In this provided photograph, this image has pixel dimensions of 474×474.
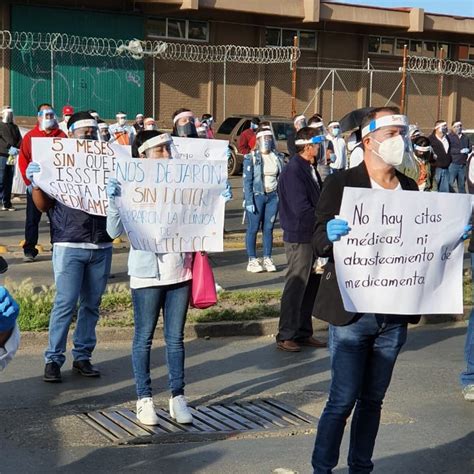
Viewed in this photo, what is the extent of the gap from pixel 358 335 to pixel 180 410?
2116mm

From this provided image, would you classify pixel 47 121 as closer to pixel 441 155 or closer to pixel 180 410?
pixel 180 410

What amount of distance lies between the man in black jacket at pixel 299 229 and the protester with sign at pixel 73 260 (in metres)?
1.92

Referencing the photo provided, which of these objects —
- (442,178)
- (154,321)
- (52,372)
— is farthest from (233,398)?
(442,178)

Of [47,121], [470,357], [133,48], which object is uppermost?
[133,48]

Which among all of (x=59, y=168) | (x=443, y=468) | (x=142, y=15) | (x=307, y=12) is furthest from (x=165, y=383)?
(x=307, y=12)

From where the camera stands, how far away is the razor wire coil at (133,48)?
30359 millimetres

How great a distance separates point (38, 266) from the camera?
1316cm

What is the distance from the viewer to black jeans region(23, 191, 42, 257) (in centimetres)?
1330

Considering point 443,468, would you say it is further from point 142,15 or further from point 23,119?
point 142,15

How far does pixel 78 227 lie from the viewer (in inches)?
305

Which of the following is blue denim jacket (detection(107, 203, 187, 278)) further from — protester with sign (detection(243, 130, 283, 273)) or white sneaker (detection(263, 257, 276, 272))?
white sneaker (detection(263, 257, 276, 272))

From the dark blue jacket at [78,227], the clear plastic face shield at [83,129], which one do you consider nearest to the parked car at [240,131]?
the clear plastic face shield at [83,129]

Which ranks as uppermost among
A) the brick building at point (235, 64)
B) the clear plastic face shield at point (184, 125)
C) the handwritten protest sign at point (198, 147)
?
the brick building at point (235, 64)

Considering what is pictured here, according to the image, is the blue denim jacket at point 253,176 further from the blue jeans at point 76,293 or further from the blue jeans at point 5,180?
the blue jeans at point 5,180
